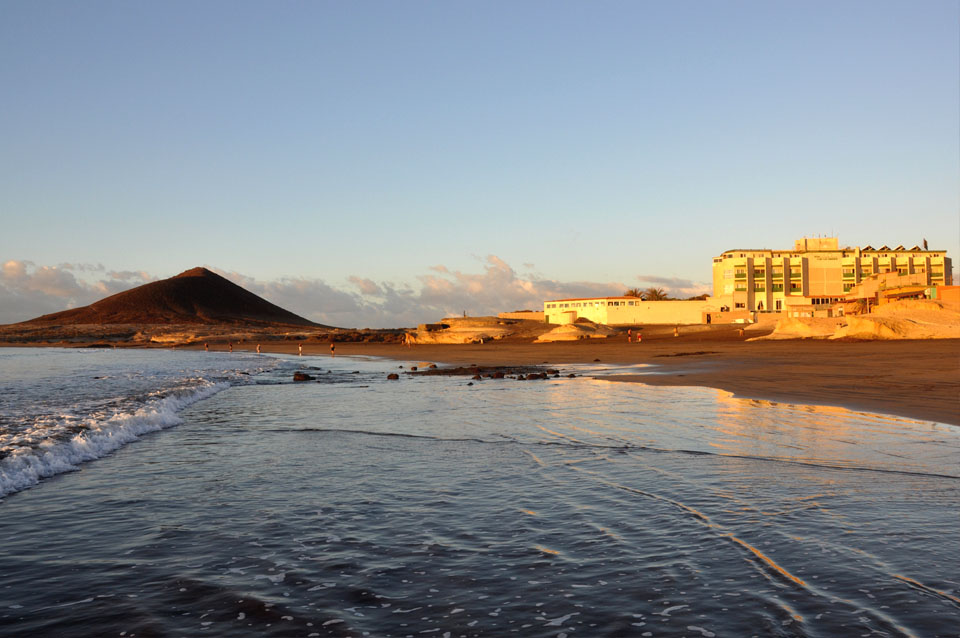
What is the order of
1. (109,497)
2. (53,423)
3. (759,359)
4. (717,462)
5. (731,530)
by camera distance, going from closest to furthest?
(731,530) → (109,497) → (717,462) → (53,423) → (759,359)

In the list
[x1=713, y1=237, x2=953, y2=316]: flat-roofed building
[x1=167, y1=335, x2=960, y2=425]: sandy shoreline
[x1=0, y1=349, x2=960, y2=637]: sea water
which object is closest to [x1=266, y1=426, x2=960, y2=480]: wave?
[x1=0, y1=349, x2=960, y2=637]: sea water

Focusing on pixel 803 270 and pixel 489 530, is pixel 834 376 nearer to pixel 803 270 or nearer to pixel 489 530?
pixel 489 530

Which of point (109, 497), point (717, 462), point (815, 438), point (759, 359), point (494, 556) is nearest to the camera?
point (494, 556)

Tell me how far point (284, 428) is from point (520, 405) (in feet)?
24.8

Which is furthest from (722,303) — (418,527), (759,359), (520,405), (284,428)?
(418,527)

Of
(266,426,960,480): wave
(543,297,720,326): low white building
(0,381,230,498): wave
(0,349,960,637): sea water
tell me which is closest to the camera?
(0,349,960,637): sea water

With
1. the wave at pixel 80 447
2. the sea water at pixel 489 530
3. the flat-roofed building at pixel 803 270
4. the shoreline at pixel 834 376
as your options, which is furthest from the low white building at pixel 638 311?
the sea water at pixel 489 530

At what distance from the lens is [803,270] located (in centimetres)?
10806

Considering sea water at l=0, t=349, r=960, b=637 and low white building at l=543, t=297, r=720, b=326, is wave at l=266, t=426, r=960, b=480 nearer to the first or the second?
sea water at l=0, t=349, r=960, b=637

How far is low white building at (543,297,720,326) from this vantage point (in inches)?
3863

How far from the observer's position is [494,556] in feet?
21.4

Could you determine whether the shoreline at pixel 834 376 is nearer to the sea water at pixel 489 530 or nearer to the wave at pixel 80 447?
the sea water at pixel 489 530

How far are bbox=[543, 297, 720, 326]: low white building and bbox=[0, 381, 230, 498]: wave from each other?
264ft

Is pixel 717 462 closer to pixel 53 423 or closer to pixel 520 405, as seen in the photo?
pixel 520 405
